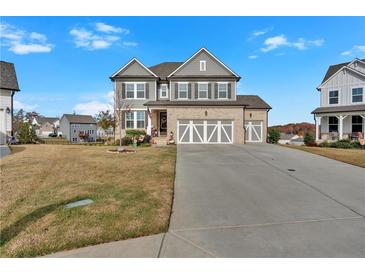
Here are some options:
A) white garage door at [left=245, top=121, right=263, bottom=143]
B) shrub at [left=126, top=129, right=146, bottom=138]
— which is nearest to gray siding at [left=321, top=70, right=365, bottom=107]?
white garage door at [left=245, top=121, right=263, bottom=143]

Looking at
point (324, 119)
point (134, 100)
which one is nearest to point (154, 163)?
point (134, 100)

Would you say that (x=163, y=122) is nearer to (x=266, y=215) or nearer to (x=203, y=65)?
(x=203, y=65)

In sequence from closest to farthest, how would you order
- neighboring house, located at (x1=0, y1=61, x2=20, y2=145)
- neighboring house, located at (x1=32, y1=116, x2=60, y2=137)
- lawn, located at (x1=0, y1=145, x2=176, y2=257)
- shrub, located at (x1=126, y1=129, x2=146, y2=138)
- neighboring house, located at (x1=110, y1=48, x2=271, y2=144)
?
lawn, located at (x1=0, y1=145, x2=176, y2=257), neighboring house, located at (x1=0, y1=61, x2=20, y2=145), shrub, located at (x1=126, y1=129, x2=146, y2=138), neighboring house, located at (x1=110, y1=48, x2=271, y2=144), neighboring house, located at (x1=32, y1=116, x2=60, y2=137)

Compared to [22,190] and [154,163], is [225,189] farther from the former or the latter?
[22,190]

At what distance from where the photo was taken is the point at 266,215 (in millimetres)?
5371

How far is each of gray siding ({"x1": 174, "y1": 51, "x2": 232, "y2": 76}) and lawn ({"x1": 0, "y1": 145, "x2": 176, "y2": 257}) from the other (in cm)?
1719

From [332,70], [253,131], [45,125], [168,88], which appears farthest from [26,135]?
[45,125]

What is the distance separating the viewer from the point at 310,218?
206 inches

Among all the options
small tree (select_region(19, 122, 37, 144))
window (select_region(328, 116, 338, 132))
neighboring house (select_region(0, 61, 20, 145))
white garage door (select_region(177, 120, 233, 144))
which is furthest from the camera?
window (select_region(328, 116, 338, 132))

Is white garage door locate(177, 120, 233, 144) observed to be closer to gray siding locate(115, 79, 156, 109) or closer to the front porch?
gray siding locate(115, 79, 156, 109)

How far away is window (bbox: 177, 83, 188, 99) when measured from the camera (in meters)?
24.9

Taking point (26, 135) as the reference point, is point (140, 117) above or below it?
above

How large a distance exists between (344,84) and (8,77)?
108ft

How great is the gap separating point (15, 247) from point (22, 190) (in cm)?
352
